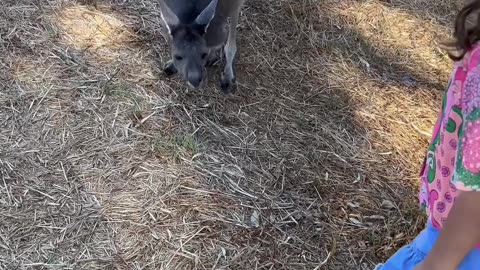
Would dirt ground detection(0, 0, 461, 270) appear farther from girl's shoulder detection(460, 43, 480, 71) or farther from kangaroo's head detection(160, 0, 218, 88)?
girl's shoulder detection(460, 43, 480, 71)

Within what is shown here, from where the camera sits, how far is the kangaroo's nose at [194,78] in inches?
132

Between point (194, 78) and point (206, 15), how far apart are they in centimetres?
34

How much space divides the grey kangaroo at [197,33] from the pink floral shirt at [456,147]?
193cm

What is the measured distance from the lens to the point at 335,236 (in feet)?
9.26

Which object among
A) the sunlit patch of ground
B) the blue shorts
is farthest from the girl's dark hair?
the sunlit patch of ground

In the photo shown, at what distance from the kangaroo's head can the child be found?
1.97 m

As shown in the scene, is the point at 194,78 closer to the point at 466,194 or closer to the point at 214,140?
the point at 214,140

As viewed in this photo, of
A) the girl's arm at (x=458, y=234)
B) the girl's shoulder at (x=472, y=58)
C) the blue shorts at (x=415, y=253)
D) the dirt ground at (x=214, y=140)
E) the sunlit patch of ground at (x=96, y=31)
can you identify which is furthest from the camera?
the sunlit patch of ground at (x=96, y=31)

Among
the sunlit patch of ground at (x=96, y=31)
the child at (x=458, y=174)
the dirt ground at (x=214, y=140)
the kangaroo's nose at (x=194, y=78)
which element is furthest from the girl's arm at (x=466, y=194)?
the sunlit patch of ground at (x=96, y=31)

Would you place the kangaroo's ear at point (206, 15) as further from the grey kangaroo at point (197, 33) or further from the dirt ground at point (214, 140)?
the dirt ground at point (214, 140)

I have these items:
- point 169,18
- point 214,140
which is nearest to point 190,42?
point 169,18

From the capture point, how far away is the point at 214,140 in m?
3.23

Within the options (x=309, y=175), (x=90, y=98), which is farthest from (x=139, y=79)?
(x=309, y=175)

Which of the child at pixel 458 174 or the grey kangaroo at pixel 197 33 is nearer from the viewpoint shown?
the child at pixel 458 174
